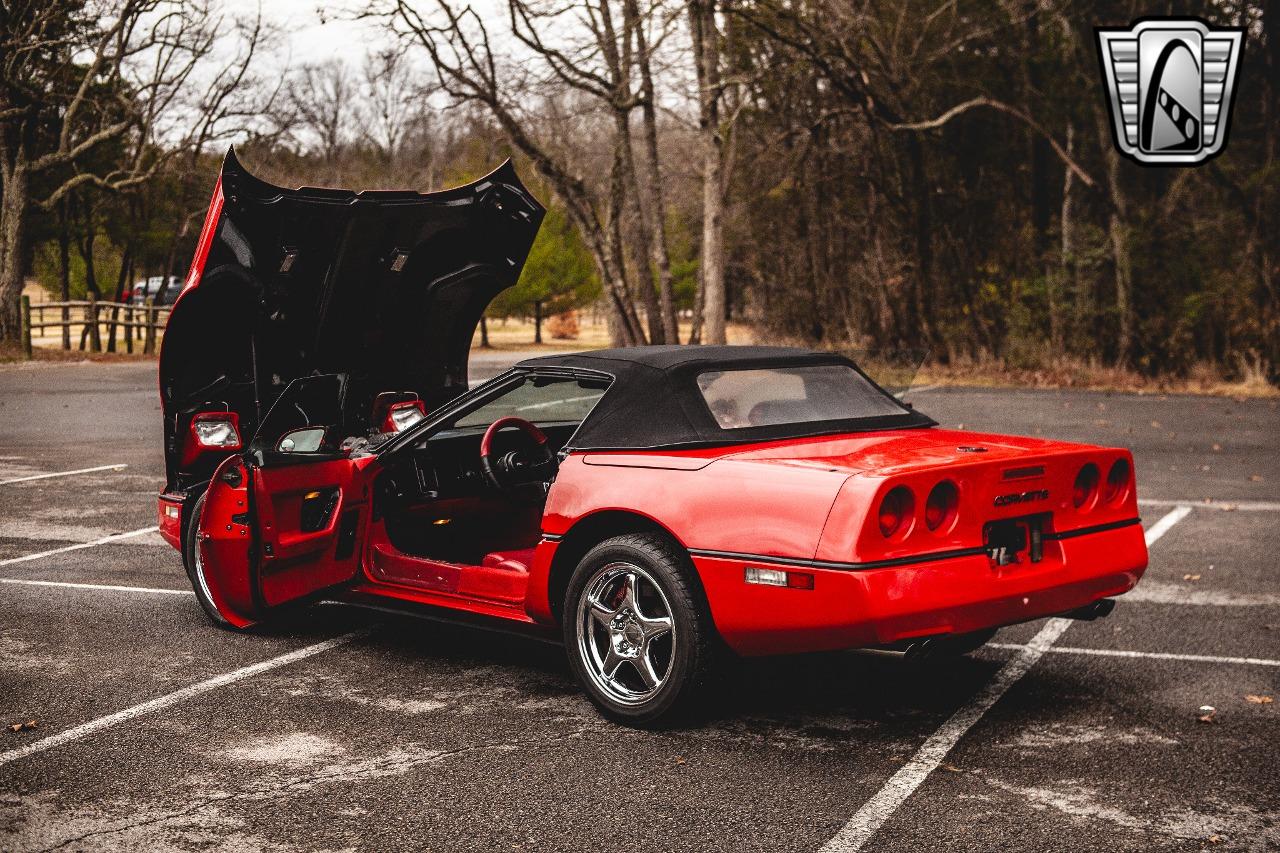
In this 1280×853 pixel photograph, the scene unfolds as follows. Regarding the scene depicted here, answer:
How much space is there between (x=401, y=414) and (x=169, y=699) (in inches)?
92.4

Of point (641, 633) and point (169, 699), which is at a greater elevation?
point (641, 633)

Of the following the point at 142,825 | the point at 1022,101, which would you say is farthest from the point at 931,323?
the point at 142,825

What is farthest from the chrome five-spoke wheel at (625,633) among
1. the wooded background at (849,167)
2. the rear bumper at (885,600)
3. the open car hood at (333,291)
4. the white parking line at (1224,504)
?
the wooded background at (849,167)

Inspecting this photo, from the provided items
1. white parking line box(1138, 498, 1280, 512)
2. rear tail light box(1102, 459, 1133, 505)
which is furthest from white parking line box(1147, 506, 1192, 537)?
rear tail light box(1102, 459, 1133, 505)

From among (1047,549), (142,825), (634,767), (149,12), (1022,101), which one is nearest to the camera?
(142,825)

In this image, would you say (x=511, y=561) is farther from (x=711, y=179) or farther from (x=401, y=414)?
(x=711, y=179)

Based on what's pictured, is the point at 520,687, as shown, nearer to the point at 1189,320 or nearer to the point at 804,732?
the point at 804,732

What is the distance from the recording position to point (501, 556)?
578 centimetres

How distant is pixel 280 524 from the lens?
19.1 ft

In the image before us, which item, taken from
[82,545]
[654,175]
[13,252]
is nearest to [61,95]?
[13,252]

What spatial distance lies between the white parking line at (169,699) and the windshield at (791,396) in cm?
223

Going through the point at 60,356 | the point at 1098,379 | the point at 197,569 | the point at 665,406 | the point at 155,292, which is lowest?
the point at 197,569

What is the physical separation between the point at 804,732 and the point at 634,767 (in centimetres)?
73

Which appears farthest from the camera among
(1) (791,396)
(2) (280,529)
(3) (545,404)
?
(3) (545,404)
